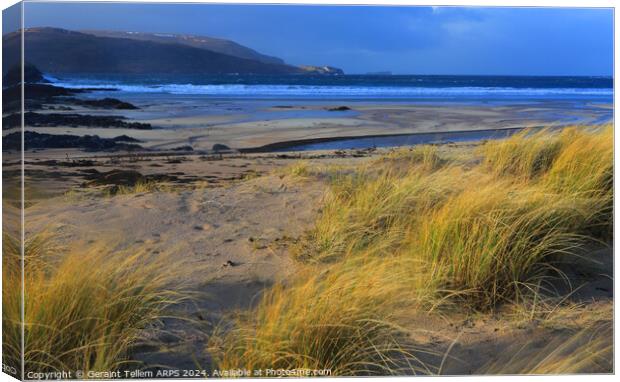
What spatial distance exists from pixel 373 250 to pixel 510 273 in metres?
0.71

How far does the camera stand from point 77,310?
376 cm

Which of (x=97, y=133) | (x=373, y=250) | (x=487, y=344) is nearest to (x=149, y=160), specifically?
(x=97, y=133)

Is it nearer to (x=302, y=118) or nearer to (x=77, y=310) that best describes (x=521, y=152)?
(x=302, y=118)

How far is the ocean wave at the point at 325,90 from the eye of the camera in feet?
13.4

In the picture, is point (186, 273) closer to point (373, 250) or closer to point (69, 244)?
point (69, 244)

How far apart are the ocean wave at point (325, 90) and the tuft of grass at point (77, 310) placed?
871 millimetres

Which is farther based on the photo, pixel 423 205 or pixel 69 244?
pixel 423 205

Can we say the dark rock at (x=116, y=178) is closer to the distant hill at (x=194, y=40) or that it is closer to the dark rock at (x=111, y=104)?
the dark rock at (x=111, y=104)

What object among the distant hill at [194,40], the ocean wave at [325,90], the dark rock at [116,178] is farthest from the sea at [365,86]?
the dark rock at [116,178]

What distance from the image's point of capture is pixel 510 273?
13.5 feet

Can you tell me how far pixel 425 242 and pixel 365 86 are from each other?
0.88 metres

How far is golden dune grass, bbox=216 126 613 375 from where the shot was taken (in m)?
3.76

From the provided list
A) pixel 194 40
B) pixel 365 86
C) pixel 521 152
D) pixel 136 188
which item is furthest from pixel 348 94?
pixel 136 188

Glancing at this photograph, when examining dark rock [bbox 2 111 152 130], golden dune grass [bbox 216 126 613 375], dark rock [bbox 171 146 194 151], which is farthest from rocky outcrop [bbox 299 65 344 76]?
dark rock [bbox 2 111 152 130]
